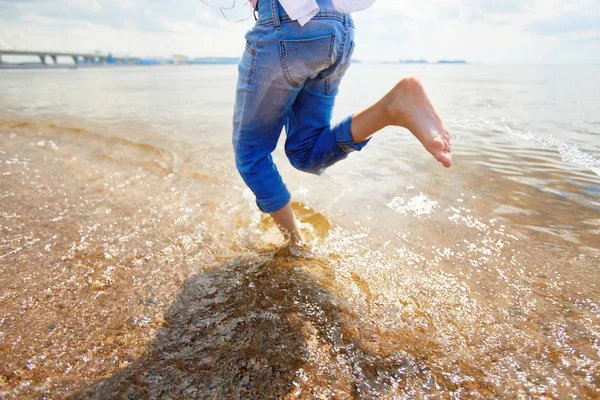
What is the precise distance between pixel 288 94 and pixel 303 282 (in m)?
0.84

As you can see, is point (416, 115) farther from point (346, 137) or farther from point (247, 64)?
point (247, 64)

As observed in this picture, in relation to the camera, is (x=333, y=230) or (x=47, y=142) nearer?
(x=333, y=230)

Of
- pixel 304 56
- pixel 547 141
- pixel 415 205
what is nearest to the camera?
pixel 304 56

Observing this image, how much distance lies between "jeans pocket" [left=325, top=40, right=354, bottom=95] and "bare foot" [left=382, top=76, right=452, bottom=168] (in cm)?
29

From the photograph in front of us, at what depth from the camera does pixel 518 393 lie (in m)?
1.01

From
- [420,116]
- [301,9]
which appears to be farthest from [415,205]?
[301,9]

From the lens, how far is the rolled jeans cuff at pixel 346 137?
170cm

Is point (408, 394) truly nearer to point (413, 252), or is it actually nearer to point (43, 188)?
point (413, 252)

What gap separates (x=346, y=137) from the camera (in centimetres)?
171

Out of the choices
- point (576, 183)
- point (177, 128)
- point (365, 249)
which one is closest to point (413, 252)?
point (365, 249)

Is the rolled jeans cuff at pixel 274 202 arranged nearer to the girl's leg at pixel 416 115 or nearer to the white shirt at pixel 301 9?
the girl's leg at pixel 416 115

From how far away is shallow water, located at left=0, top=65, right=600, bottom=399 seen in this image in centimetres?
106

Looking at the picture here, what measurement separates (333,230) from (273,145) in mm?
649

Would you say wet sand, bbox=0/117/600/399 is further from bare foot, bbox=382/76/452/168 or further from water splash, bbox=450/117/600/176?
water splash, bbox=450/117/600/176
